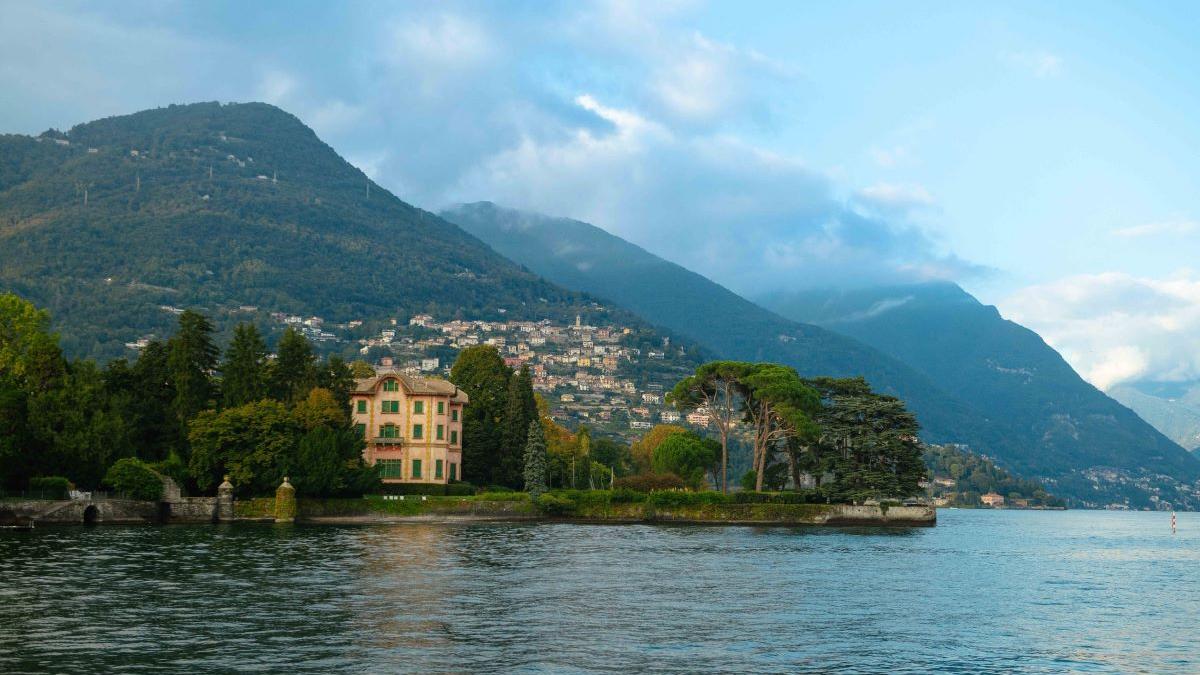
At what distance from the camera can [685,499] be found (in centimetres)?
10162

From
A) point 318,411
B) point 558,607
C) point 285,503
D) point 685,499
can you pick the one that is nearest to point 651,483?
point 685,499

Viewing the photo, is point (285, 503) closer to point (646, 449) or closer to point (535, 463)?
point (535, 463)

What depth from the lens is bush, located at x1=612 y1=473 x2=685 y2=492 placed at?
4348 inches

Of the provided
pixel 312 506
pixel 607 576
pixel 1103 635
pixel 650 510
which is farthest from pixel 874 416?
pixel 1103 635

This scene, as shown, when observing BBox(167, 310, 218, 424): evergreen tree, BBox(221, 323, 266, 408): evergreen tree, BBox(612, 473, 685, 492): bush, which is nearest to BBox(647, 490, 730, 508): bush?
BBox(612, 473, 685, 492): bush

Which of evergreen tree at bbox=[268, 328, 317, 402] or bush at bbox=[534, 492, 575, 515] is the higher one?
evergreen tree at bbox=[268, 328, 317, 402]

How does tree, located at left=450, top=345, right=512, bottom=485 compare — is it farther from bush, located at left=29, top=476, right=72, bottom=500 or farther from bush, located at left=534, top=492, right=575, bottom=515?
bush, located at left=29, top=476, right=72, bottom=500

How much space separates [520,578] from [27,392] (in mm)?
50690

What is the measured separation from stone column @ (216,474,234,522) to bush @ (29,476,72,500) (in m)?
10.8

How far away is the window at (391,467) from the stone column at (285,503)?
17.2 meters

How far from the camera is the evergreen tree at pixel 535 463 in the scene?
9881 centimetres

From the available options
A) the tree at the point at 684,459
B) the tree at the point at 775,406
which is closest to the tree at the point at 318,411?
the tree at the point at 775,406

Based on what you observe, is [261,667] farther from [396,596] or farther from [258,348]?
[258,348]

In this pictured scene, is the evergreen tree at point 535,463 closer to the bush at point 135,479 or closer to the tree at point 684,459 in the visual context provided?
the tree at point 684,459
